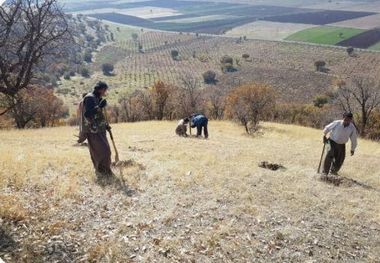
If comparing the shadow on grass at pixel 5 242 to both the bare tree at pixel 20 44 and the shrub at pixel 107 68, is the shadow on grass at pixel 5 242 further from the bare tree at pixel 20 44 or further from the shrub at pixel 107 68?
the shrub at pixel 107 68

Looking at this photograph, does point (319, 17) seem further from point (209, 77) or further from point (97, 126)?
point (97, 126)

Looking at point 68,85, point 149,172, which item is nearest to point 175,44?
point 68,85

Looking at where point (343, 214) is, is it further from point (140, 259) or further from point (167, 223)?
point (140, 259)

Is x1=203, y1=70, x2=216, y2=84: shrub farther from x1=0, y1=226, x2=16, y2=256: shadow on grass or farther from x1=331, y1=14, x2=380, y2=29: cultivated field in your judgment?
x1=0, y1=226, x2=16, y2=256: shadow on grass

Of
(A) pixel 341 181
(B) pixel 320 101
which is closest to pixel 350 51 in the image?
(B) pixel 320 101

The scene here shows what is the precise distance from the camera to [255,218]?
35.1 ft

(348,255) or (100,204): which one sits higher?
(100,204)

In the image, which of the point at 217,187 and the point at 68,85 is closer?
the point at 217,187

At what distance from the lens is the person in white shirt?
15.2 meters

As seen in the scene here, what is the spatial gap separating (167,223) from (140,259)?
1.71 m

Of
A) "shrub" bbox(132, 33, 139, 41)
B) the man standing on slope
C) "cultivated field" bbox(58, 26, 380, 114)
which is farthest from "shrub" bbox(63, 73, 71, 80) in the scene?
the man standing on slope

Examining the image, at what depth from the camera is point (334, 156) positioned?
15734 mm

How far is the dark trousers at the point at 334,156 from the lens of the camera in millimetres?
15594

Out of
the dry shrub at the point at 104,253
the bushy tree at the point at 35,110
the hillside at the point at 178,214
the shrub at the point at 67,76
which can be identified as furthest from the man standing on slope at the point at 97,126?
the shrub at the point at 67,76
